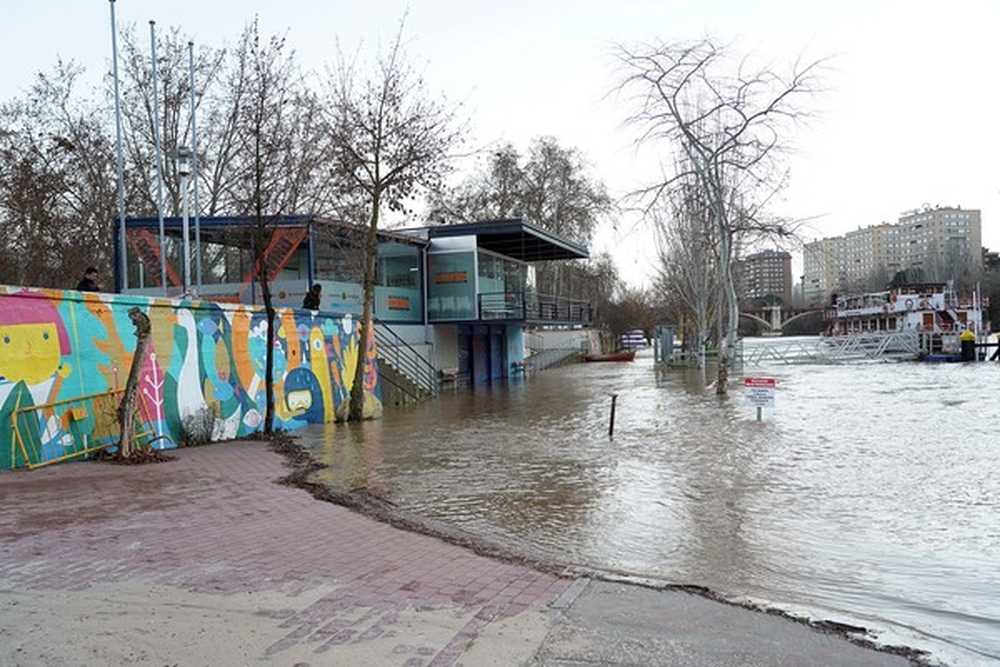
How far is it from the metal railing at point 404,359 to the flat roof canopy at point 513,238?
5.70m

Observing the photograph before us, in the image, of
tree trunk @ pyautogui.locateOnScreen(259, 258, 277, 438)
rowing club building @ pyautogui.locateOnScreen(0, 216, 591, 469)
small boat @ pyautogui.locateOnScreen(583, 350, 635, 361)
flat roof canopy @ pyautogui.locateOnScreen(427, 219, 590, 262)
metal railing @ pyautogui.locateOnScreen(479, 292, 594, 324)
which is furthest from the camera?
small boat @ pyautogui.locateOnScreen(583, 350, 635, 361)

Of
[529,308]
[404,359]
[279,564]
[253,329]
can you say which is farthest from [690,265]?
[279,564]

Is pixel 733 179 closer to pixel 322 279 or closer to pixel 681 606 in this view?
pixel 322 279

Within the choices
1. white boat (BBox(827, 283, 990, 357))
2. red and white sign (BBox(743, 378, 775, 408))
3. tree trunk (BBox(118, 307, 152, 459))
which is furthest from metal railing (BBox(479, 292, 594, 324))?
white boat (BBox(827, 283, 990, 357))

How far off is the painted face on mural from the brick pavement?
153 centimetres

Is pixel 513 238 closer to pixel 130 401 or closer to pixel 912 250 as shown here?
pixel 130 401

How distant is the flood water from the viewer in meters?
6.13

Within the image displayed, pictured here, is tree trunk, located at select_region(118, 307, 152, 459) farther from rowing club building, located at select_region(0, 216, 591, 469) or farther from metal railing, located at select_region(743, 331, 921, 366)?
metal railing, located at select_region(743, 331, 921, 366)

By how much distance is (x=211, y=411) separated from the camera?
14.2 m

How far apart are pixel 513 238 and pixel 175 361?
2193 cm

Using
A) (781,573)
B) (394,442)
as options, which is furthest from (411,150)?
(781,573)

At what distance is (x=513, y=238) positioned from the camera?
34.0 metres

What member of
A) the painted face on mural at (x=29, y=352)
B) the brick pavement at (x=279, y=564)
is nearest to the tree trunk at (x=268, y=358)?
the painted face on mural at (x=29, y=352)

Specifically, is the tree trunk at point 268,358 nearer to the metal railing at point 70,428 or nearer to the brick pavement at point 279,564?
the metal railing at point 70,428
